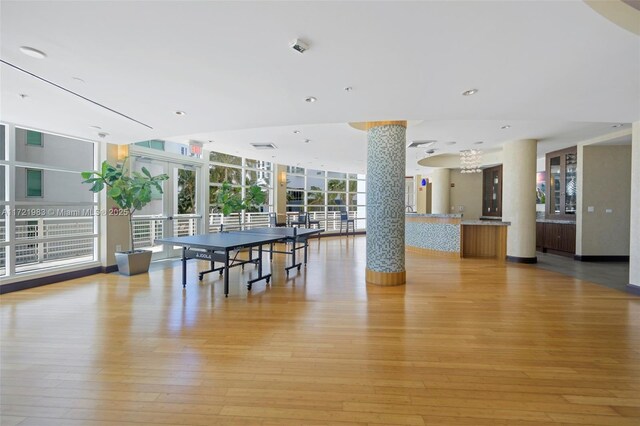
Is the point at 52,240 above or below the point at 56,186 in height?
below

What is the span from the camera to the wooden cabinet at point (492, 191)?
9734 mm

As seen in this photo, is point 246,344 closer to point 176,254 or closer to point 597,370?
point 597,370

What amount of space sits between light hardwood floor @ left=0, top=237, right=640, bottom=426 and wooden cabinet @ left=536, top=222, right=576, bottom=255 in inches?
140

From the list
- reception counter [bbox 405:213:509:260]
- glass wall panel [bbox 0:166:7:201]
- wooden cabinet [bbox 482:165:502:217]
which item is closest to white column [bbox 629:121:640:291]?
reception counter [bbox 405:213:509:260]

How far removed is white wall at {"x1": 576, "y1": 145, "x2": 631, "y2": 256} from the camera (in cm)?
654

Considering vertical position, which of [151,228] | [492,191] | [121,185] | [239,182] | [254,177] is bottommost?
[151,228]

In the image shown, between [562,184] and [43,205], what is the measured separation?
1145cm

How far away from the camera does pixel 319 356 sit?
2377 millimetres

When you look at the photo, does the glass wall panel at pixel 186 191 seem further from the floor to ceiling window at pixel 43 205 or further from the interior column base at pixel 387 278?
the interior column base at pixel 387 278

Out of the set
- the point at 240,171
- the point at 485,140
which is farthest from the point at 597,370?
the point at 240,171

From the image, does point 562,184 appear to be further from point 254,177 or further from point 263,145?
point 254,177

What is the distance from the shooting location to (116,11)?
1.85m

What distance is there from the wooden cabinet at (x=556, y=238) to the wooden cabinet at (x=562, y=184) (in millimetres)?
286

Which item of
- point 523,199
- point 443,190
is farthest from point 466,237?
point 443,190
